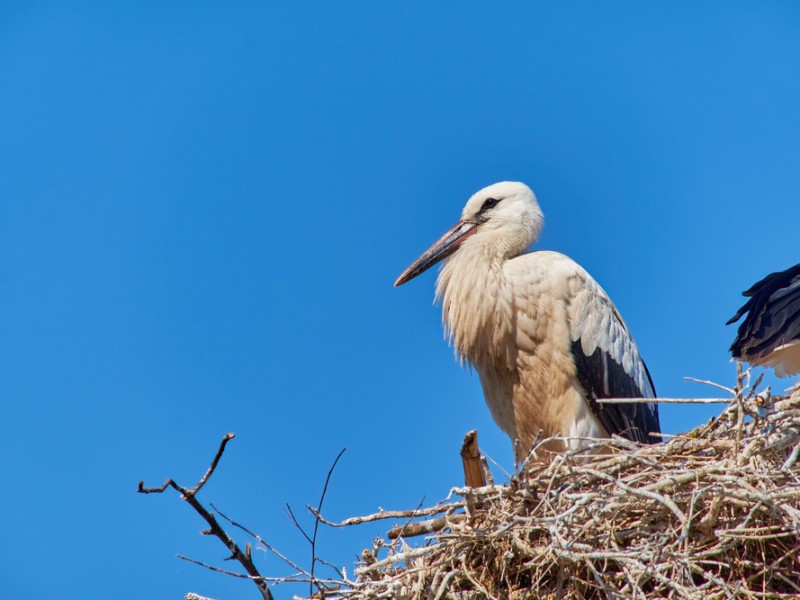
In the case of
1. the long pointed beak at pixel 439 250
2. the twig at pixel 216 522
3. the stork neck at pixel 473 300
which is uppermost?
the long pointed beak at pixel 439 250

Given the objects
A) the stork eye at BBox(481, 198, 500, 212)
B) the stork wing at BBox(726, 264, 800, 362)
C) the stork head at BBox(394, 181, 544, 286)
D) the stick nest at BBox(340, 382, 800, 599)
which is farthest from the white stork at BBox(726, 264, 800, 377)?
the stork eye at BBox(481, 198, 500, 212)

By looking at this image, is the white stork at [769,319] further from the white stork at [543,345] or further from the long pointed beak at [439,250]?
the long pointed beak at [439,250]

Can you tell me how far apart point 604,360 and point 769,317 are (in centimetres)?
74

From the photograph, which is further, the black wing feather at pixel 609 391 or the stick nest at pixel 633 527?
the black wing feather at pixel 609 391

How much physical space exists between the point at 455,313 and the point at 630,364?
85 centimetres

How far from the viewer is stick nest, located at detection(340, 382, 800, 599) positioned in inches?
139

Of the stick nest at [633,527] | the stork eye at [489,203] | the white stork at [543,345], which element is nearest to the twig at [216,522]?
the stick nest at [633,527]

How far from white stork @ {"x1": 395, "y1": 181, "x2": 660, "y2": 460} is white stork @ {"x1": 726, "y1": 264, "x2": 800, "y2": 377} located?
552 millimetres

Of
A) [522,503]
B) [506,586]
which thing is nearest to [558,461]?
[522,503]

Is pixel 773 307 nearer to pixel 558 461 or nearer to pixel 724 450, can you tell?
pixel 724 450

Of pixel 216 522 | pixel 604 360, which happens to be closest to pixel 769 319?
pixel 604 360

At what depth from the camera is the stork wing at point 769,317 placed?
15.7 feet

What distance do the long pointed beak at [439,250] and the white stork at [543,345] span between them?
8.7 inches

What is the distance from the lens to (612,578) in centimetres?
369
